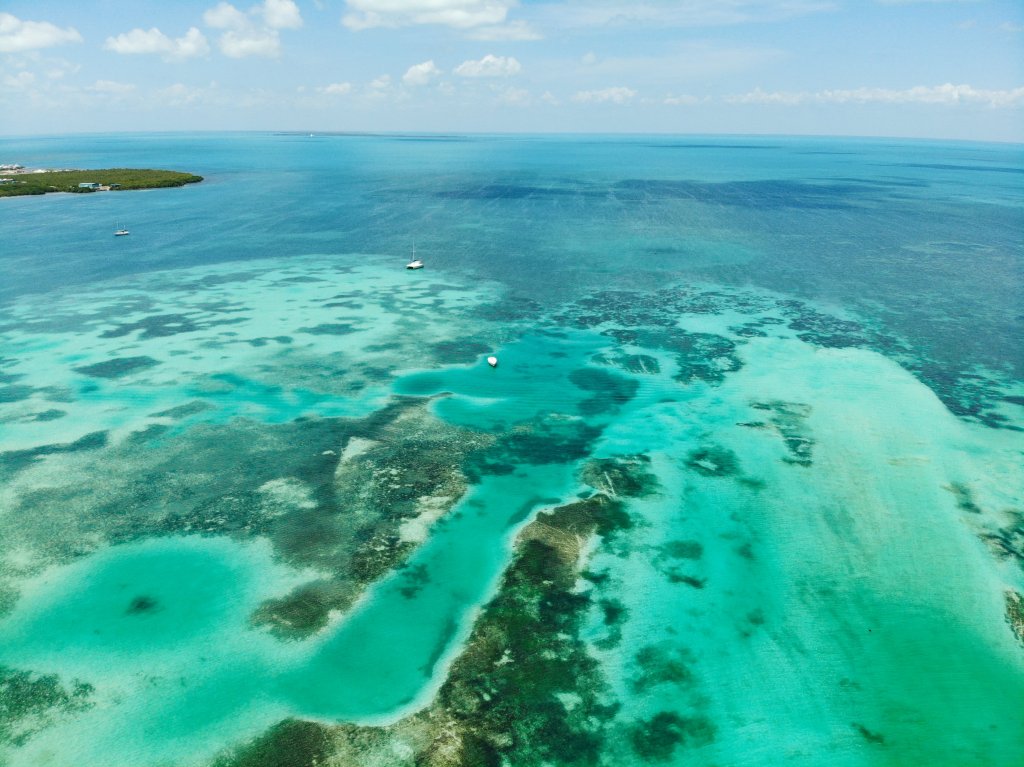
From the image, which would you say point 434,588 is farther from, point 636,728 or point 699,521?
point 699,521

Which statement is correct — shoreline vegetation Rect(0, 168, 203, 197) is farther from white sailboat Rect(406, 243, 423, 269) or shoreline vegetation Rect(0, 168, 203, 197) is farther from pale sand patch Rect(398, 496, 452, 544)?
pale sand patch Rect(398, 496, 452, 544)

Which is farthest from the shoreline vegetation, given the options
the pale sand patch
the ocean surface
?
the pale sand patch

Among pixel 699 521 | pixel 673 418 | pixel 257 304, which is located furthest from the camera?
pixel 257 304

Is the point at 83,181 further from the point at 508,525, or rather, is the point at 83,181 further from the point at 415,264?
the point at 508,525

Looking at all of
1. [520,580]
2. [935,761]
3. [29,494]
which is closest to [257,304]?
[29,494]

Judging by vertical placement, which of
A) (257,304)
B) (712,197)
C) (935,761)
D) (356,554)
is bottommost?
(935,761)
